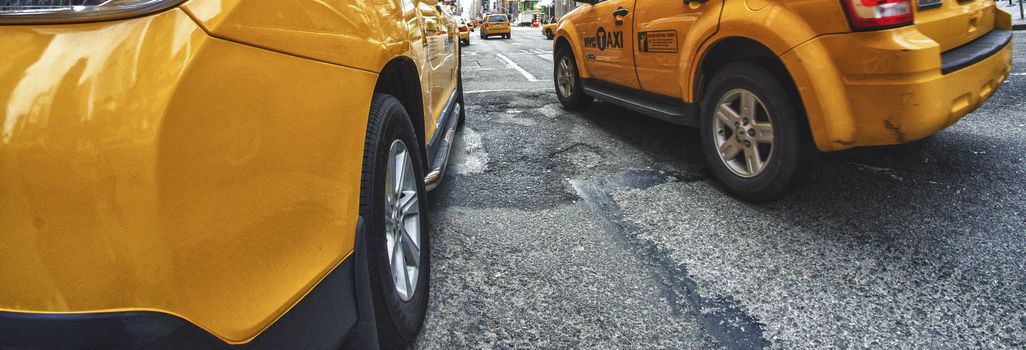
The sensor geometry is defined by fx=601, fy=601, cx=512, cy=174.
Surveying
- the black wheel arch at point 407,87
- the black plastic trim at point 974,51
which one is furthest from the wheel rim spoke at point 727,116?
the black wheel arch at point 407,87

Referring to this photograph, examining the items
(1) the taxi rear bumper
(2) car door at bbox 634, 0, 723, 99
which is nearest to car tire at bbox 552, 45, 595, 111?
(2) car door at bbox 634, 0, 723, 99

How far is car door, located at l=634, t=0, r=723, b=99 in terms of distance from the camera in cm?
338

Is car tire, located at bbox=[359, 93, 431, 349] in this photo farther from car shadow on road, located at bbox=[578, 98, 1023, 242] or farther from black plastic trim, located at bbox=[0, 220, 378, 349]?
car shadow on road, located at bbox=[578, 98, 1023, 242]

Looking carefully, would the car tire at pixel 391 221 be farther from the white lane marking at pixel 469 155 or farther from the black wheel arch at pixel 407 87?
the white lane marking at pixel 469 155

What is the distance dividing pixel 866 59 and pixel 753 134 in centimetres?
72

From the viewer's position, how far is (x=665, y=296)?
2355 mm

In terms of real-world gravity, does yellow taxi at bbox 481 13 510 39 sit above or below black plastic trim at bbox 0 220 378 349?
above

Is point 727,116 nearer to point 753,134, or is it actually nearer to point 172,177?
point 753,134

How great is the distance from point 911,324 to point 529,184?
2.17m

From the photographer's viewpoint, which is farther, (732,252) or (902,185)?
(902,185)

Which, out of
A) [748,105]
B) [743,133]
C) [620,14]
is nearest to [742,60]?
[748,105]

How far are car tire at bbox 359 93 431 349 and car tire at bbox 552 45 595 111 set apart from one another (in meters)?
3.70

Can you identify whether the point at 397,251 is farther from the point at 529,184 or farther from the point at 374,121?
the point at 529,184

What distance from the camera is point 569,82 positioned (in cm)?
607
